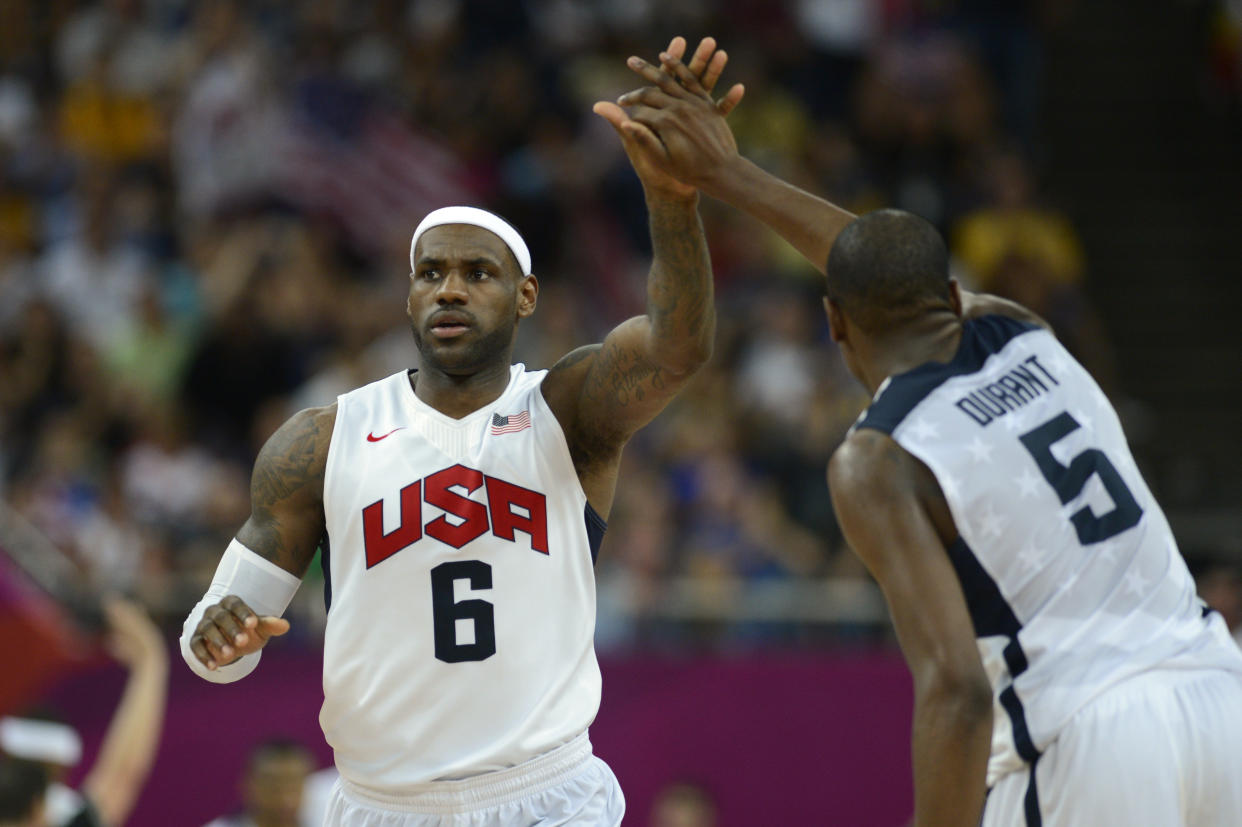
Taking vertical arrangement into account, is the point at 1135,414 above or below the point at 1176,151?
below

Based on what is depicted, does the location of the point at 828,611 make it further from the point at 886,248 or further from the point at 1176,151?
the point at 1176,151

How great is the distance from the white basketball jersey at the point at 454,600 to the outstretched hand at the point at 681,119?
0.89 m

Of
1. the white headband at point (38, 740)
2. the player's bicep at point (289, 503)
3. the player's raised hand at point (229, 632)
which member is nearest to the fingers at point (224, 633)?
the player's raised hand at point (229, 632)

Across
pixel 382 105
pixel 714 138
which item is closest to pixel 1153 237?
pixel 382 105

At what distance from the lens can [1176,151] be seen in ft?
51.9

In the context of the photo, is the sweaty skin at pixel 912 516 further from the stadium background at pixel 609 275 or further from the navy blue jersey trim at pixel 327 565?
the stadium background at pixel 609 275

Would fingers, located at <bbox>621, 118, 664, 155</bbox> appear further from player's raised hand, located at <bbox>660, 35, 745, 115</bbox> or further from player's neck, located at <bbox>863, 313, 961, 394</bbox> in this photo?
player's neck, located at <bbox>863, 313, 961, 394</bbox>

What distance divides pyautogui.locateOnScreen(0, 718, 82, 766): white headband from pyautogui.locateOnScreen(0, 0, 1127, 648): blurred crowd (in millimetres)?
2461

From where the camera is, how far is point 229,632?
188 inches

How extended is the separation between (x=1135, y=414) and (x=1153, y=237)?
258cm

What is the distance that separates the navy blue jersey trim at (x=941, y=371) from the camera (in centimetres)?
434

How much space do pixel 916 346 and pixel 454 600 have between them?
5.10 feet

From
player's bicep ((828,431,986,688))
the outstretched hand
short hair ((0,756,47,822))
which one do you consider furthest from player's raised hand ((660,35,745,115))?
short hair ((0,756,47,822))

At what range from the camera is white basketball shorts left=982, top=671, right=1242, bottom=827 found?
4160 mm
